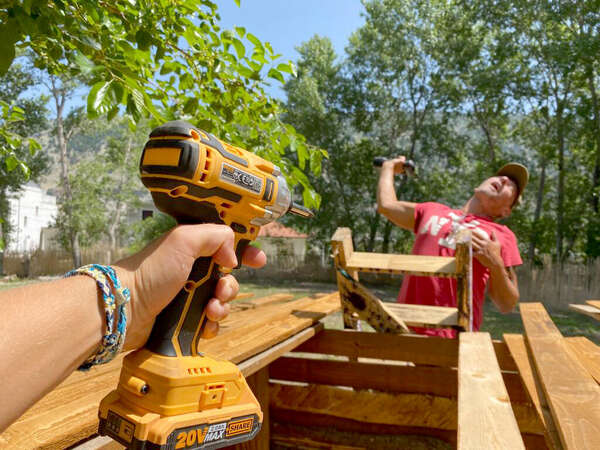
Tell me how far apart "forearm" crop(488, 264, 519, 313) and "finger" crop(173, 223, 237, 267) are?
2448 mm

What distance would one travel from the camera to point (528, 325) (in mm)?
2604

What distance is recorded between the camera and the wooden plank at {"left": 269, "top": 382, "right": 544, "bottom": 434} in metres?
2.79

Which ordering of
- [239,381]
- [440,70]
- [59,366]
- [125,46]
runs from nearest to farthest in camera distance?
[59,366]
[239,381]
[125,46]
[440,70]

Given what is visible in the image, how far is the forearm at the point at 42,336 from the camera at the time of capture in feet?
Result: 2.44

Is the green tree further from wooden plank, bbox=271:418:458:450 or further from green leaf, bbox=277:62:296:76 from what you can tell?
wooden plank, bbox=271:418:458:450

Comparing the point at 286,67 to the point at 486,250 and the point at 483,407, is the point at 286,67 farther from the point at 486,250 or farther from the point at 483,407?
the point at 483,407

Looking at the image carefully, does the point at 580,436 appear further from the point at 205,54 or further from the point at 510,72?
the point at 510,72

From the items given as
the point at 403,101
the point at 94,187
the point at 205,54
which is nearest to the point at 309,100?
the point at 403,101

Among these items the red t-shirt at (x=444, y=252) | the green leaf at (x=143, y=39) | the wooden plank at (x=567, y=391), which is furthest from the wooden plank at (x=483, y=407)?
the green leaf at (x=143, y=39)

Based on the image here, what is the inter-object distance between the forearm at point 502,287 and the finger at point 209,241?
2448 mm

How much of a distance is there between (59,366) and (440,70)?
75.7 feet

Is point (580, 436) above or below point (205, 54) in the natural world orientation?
below

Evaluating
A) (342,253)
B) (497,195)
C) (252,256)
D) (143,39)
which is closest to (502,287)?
(497,195)

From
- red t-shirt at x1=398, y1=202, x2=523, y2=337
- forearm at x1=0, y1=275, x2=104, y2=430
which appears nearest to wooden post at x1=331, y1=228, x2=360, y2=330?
red t-shirt at x1=398, y1=202, x2=523, y2=337
